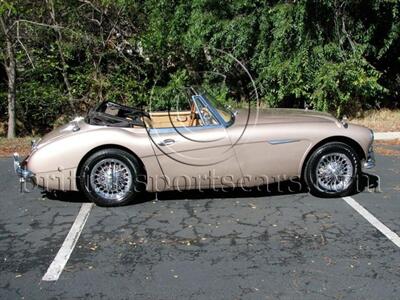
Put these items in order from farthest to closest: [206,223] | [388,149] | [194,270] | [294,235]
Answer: [388,149], [206,223], [294,235], [194,270]

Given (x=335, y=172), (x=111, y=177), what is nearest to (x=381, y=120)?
(x=335, y=172)

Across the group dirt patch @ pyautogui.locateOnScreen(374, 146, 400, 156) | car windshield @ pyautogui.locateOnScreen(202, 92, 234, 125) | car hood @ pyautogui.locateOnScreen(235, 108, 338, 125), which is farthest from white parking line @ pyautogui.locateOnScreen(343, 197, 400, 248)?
dirt patch @ pyautogui.locateOnScreen(374, 146, 400, 156)

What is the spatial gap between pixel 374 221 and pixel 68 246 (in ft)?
10.0

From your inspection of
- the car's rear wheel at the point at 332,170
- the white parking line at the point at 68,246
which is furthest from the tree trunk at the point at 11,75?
the car's rear wheel at the point at 332,170

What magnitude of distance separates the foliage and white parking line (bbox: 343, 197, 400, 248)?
6.16 m

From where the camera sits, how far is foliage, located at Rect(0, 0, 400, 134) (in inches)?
483

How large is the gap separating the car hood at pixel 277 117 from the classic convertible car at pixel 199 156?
0.04 metres

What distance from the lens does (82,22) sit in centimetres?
1295

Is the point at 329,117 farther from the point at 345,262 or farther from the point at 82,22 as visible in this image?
the point at 82,22

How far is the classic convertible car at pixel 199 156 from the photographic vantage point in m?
6.19

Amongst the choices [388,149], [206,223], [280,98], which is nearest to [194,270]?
[206,223]

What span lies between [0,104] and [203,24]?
5.38 meters

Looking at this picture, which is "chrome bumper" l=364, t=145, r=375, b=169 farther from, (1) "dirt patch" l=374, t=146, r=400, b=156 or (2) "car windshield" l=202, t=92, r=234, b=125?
(1) "dirt patch" l=374, t=146, r=400, b=156

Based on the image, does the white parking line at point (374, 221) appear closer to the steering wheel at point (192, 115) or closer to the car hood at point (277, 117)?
the car hood at point (277, 117)
